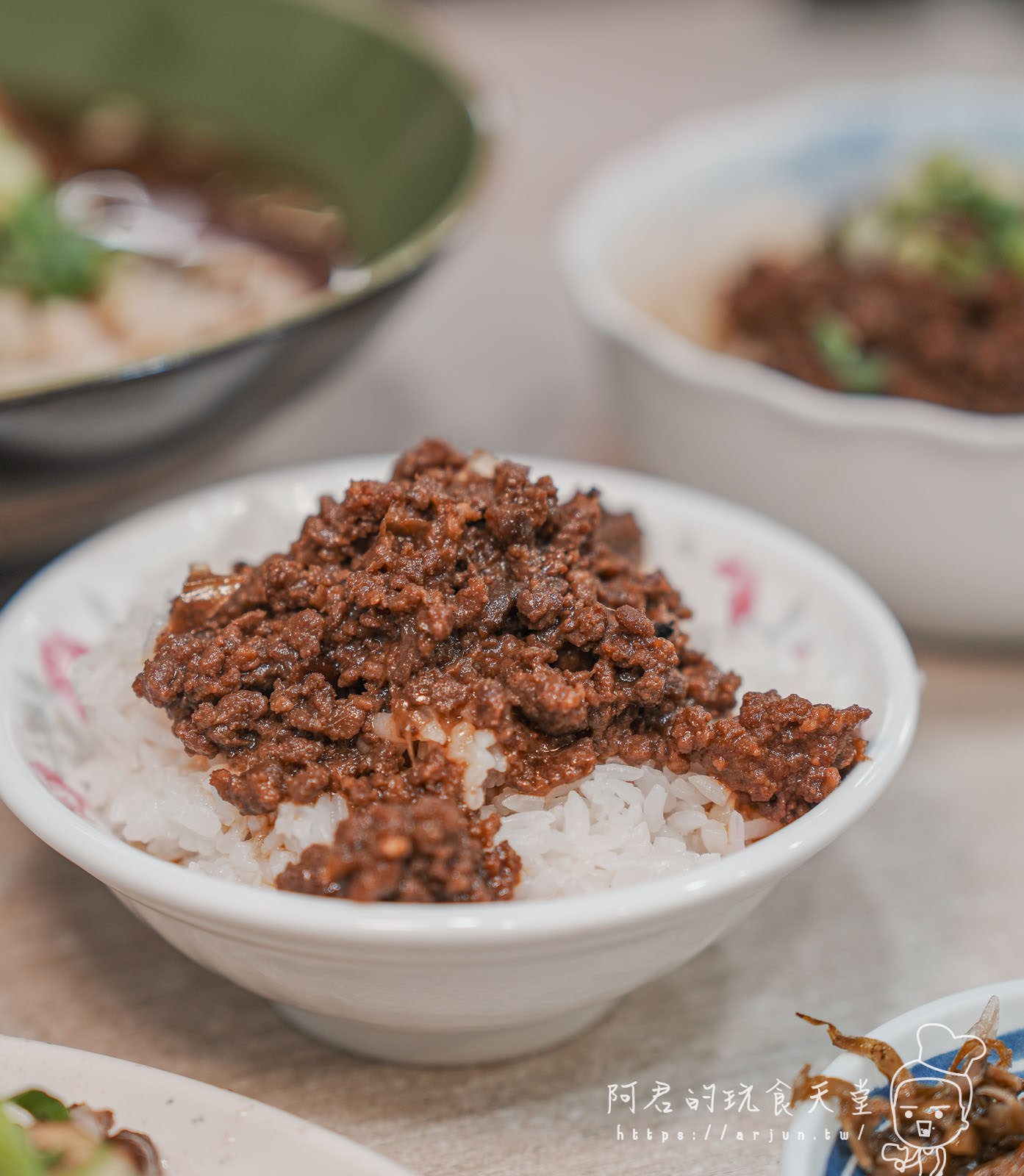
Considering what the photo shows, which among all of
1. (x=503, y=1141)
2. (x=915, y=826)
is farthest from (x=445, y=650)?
(x=915, y=826)

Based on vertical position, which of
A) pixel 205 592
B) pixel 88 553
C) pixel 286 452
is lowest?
pixel 286 452

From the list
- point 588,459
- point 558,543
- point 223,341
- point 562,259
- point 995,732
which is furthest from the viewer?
point 588,459

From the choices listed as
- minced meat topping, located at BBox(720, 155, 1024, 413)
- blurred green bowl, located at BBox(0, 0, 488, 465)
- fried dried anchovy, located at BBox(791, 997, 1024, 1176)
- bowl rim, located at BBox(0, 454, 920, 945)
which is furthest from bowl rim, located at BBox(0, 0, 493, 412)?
fried dried anchovy, located at BBox(791, 997, 1024, 1176)

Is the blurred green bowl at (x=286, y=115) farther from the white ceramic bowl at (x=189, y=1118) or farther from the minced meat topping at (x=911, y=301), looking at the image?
the white ceramic bowl at (x=189, y=1118)

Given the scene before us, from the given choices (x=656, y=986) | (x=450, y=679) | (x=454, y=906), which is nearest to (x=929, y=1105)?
(x=656, y=986)

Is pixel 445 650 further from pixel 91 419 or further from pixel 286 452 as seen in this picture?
pixel 286 452

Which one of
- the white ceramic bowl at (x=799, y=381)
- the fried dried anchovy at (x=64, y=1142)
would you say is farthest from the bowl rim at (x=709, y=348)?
the fried dried anchovy at (x=64, y=1142)

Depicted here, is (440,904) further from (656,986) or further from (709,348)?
(709,348)
